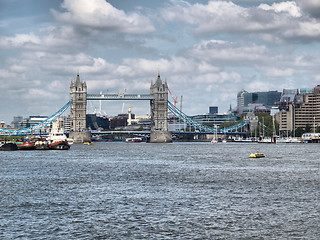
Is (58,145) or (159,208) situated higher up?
(58,145)

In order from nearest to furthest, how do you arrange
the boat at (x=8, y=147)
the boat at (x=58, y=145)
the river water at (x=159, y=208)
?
1. the river water at (x=159, y=208)
2. the boat at (x=8, y=147)
3. the boat at (x=58, y=145)

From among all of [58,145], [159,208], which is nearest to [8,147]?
[58,145]

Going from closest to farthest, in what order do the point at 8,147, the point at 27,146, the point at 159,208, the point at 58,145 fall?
the point at 159,208
the point at 8,147
the point at 27,146
the point at 58,145

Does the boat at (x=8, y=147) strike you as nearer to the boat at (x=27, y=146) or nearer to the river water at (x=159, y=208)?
the boat at (x=27, y=146)

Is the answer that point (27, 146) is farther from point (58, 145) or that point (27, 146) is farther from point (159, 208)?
point (159, 208)

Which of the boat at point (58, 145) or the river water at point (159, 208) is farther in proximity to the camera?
the boat at point (58, 145)

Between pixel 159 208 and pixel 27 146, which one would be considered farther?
pixel 27 146

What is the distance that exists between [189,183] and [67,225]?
19.1 meters

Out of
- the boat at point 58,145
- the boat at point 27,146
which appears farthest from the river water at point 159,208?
the boat at point 58,145

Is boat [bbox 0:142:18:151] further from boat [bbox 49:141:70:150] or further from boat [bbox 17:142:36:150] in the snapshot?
boat [bbox 49:141:70:150]

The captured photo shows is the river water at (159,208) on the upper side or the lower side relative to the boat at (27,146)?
lower

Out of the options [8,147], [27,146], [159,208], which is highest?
[27,146]

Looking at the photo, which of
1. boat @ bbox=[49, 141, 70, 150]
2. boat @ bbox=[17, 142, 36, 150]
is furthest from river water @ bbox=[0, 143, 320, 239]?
boat @ bbox=[49, 141, 70, 150]

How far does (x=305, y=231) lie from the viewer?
25.1 m
